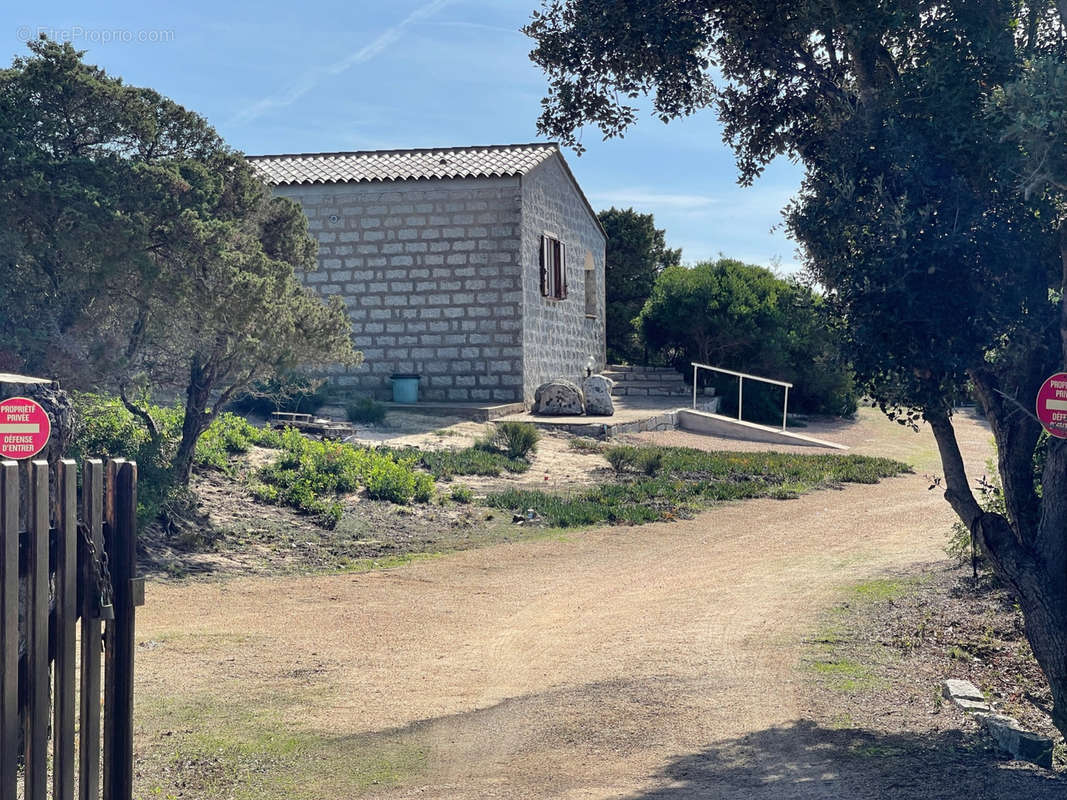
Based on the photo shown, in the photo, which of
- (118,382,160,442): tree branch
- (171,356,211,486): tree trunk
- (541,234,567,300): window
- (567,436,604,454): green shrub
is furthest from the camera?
(541,234,567,300): window

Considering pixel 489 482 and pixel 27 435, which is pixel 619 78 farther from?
pixel 489 482

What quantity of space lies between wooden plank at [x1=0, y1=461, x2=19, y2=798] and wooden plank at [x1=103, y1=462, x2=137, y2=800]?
1.27 feet

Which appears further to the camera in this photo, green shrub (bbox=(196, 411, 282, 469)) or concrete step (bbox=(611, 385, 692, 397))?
concrete step (bbox=(611, 385, 692, 397))

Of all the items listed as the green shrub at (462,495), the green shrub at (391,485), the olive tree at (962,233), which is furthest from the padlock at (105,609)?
the green shrub at (462,495)

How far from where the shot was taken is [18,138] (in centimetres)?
1002

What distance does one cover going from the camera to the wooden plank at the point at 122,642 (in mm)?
3994

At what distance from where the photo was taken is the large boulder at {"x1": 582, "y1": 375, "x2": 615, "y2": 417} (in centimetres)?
2208

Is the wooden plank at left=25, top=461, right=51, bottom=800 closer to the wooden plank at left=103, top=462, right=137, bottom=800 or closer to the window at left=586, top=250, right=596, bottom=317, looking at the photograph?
the wooden plank at left=103, top=462, right=137, bottom=800

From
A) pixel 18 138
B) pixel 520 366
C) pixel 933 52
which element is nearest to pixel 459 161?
pixel 520 366

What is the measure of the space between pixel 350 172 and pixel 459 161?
2.31m

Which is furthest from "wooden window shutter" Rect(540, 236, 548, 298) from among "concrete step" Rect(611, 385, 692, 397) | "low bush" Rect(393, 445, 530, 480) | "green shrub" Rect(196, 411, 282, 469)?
"green shrub" Rect(196, 411, 282, 469)

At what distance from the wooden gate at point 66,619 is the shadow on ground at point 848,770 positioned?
7.36ft

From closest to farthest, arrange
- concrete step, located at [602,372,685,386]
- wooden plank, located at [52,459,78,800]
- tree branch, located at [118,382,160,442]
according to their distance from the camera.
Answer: wooden plank, located at [52,459,78,800]
tree branch, located at [118,382,160,442]
concrete step, located at [602,372,685,386]

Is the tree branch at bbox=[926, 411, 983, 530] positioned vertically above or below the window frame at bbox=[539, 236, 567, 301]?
below
